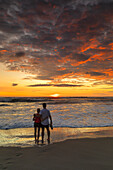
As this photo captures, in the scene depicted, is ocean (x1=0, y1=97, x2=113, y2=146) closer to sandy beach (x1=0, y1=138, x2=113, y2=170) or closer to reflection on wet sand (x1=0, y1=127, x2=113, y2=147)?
reflection on wet sand (x1=0, y1=127, x2=113, y2=147)

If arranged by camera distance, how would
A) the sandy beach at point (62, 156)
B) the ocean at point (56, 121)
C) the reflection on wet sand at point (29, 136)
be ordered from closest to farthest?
the sandy beach at point (62, 156), the reflection on wet sand at point (29, 136), the ocean at point (56, 121)

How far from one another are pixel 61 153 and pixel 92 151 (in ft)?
4.84

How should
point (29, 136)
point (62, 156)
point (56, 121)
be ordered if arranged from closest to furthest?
point (62, 156) → point (29, 136) → point (56, 121)

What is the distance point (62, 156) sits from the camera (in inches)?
244

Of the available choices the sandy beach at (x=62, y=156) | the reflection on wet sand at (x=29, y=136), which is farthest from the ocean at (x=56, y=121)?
the sandy beach at (x=62, y=156)

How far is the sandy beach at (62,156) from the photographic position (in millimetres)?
5215

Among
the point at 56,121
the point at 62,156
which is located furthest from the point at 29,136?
the point at 56,121

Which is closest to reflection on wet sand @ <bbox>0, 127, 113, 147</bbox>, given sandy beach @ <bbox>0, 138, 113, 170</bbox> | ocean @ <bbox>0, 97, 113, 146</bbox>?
ocean @ <bbox>0, 97, 113, 146</bbox>

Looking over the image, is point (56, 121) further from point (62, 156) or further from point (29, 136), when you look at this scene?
point (62, 156)

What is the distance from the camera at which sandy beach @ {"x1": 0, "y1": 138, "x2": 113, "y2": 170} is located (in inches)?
205

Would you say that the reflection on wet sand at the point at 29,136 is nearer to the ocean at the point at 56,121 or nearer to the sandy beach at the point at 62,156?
the ocean at the point at 56,121

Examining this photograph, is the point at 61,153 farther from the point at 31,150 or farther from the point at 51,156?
the point at 31,150

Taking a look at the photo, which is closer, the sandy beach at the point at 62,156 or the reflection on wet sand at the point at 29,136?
the sandy beach at the point at 62,156

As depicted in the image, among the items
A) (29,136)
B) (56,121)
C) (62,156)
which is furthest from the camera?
(56,121)
